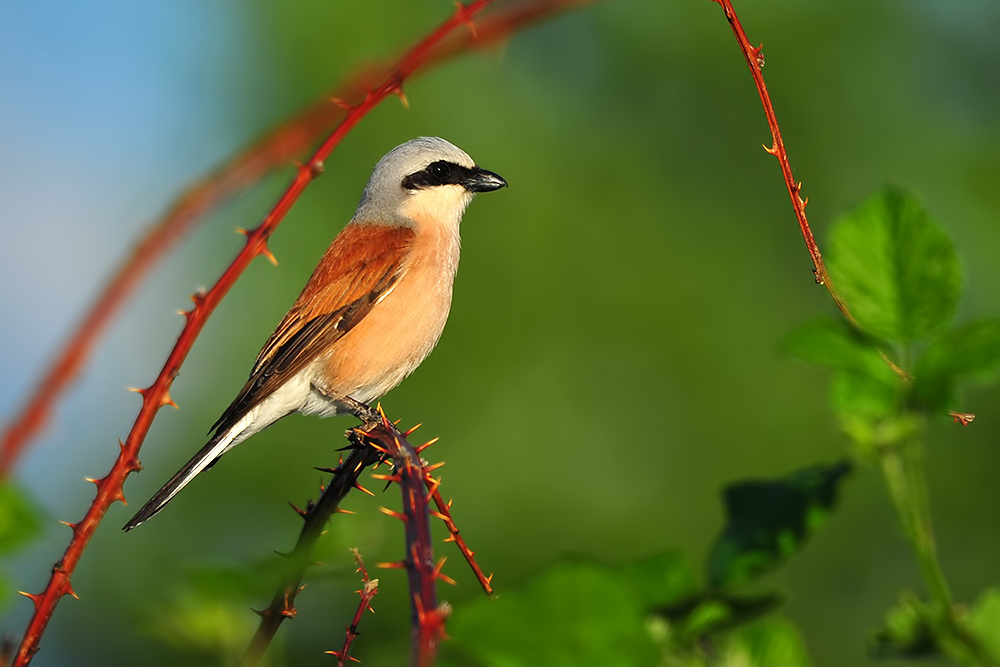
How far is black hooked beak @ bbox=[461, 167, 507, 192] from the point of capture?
4.64m

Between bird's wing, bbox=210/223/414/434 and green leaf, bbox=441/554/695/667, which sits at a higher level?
bird's wing, bbox=210/223/414/434

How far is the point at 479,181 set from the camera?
4.68 meters

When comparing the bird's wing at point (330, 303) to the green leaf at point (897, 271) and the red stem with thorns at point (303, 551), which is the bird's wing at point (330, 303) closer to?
the red stem with thorns at point (303, 551)

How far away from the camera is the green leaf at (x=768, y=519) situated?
881 millimetres

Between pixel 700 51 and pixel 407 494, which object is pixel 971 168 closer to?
pixel 700 51

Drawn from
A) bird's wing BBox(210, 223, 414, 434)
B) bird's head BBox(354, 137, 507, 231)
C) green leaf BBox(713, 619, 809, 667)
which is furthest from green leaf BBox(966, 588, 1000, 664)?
bird's head BBox(354, 137, 507, 231)

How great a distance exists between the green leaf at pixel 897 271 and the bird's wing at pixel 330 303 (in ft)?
10.5

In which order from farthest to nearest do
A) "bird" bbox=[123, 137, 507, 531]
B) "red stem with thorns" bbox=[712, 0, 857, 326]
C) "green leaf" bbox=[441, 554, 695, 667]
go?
"bird" bbox=[123, 137, 507, 531]
"red stem with thorns" bbox=[712, 0, 857, 326]
"green leaf" bbox=[441, 554, 695, 667]

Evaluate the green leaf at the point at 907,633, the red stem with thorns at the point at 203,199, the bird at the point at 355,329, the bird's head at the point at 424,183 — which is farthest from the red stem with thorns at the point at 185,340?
the bird's head at the point at 424,183

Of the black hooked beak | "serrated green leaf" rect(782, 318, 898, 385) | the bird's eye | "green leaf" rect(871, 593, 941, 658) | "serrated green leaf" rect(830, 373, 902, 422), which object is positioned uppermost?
the bird's eye

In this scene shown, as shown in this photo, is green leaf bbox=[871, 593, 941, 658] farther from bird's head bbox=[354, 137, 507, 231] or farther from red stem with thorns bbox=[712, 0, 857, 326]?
bird's head bbox=[354, 137, 507, 231]

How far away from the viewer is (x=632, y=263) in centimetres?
1386

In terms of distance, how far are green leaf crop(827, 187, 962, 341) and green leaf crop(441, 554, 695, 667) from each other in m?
0.44

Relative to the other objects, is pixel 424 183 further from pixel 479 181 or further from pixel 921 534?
pixel 921 534
